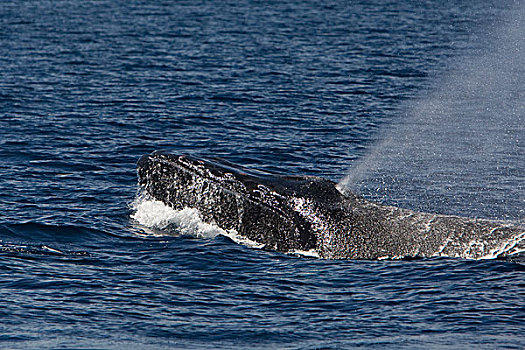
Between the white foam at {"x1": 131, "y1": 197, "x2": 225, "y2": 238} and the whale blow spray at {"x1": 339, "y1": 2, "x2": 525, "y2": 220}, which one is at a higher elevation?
the whale blow spray at {"x1": 339, "y1": 2, "x2": 525, "y2": 220}

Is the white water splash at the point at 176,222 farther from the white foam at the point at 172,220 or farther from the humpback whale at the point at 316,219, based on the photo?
the humpback whale at the point at 316,219

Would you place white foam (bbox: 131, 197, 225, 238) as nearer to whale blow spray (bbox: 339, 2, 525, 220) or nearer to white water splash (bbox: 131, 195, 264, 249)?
white water splash (bbox: 131, 195, 264, 249)

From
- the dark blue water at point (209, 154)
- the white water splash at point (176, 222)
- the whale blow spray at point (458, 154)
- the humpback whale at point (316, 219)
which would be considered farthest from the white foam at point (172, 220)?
the whale blow spray at point (458, 154)

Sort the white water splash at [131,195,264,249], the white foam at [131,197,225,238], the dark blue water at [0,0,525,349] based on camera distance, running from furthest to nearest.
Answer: the white foam at [131,197,225,238]
the white water splash at [131,195,264,249]
the dark blue water at [0,0,525,349]

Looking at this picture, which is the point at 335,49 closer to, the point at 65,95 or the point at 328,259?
the point at 65,95

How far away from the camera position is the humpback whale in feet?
52.1

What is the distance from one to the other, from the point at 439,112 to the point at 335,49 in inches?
545

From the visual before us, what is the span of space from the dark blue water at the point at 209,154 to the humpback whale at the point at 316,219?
19.2 inches

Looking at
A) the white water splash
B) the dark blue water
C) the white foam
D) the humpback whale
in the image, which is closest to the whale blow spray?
the dark blue water

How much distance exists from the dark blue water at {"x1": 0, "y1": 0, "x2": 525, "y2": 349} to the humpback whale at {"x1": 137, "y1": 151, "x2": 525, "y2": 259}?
0.49 metres

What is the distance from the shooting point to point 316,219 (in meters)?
16.5

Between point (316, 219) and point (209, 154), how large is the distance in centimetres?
957

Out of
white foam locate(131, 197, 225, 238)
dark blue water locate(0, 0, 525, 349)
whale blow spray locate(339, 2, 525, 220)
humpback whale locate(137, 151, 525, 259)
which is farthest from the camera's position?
whale blow spray locate(339, 2, 525, 220)

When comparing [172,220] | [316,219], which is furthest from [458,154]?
[172,220]
